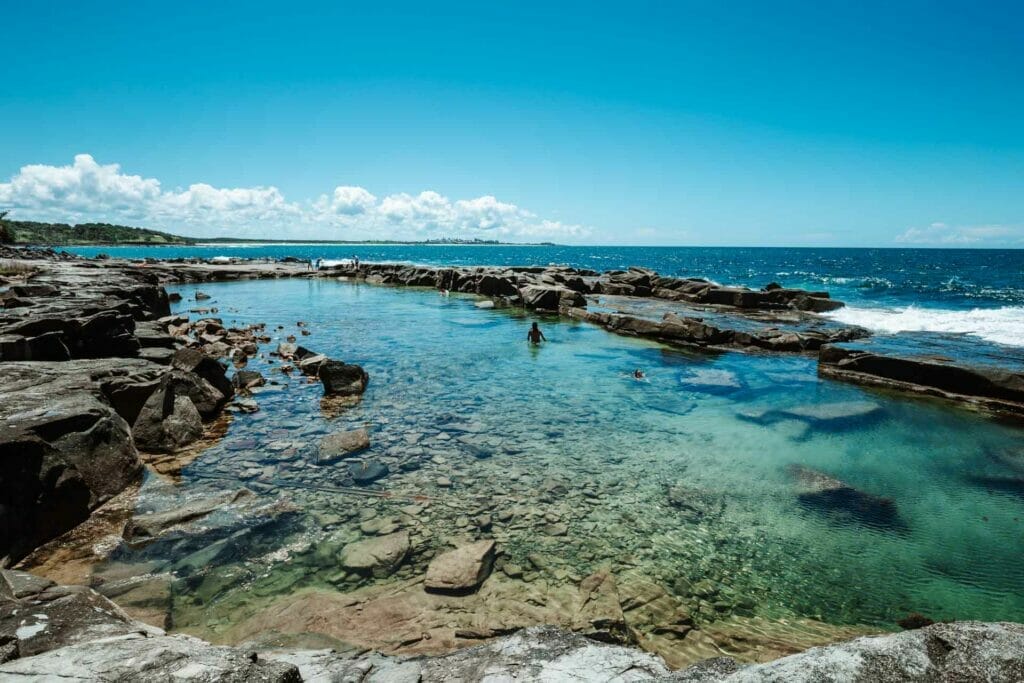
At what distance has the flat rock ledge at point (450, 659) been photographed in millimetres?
2906

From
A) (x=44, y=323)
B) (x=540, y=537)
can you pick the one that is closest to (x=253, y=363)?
(x=44, y=323)

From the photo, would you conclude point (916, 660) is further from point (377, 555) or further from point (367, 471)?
point (367, 471)

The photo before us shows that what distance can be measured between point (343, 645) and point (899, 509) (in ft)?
33.1

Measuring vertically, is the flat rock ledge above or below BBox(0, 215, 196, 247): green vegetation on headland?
below

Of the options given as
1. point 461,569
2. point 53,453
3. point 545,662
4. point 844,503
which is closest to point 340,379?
point 53,453

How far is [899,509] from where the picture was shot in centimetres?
912

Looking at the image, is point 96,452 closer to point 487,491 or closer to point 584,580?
point 487,491

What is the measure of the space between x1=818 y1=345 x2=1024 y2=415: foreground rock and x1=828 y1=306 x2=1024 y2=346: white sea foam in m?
11.1

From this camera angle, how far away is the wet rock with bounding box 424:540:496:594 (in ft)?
21.4

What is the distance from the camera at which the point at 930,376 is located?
56.5 ft

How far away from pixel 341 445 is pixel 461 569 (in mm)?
5399

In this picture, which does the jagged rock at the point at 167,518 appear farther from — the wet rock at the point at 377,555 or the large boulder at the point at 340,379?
the large boulder at the point at 340,379

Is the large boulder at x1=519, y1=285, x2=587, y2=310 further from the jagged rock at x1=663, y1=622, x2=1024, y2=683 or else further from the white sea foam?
the jagged rock at x1=663, y1=622, x2=1024, y2=683

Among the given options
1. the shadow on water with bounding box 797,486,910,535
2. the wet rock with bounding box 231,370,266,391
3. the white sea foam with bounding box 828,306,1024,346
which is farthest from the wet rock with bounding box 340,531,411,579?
the white sea foam with bounding box 828,306,1024,346
